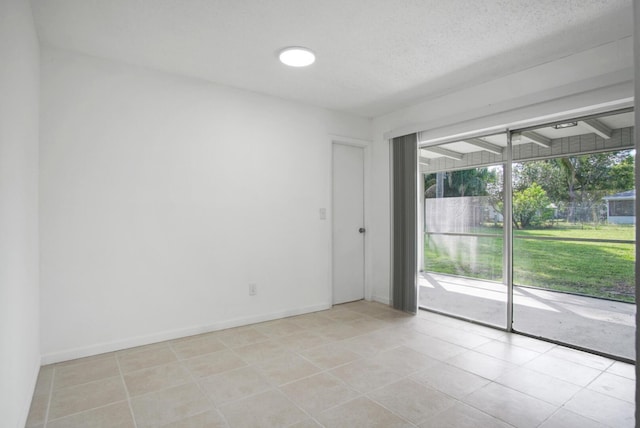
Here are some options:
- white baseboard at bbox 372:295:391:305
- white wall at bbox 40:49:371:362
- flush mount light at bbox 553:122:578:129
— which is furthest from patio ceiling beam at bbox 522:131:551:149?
white baseboard at bbox 372:295:391:305

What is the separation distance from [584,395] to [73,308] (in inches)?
145

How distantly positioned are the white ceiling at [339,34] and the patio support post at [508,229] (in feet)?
2.84

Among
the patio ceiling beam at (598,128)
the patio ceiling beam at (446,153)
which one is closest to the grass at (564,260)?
the patio ceiling beam at (598,128)

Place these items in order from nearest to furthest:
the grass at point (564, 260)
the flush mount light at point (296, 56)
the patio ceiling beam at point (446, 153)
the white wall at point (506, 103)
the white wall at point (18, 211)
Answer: the white wall at point (18, 211), the white wall at point (506, 103), the flush mount light at point (296, 56), the grass at point (564, 260), the patio ceiling beam at point (446, 153)

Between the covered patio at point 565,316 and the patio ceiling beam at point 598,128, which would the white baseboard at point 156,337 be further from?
the patio ceiling beam at point 598,128

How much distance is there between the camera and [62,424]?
6.25 feet

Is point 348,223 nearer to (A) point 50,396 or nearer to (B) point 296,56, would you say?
(B) point 296,56

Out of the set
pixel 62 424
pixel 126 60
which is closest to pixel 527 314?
pixel 62 424

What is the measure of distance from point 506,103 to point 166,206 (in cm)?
327

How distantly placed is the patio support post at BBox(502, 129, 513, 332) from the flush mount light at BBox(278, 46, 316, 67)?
2072 millimetres

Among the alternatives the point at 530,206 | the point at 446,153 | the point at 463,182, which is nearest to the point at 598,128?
the point at 530,206

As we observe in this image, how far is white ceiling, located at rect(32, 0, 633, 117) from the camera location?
7.18 ft

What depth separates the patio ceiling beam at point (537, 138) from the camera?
10.5ft

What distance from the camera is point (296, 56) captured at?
9.16ft
